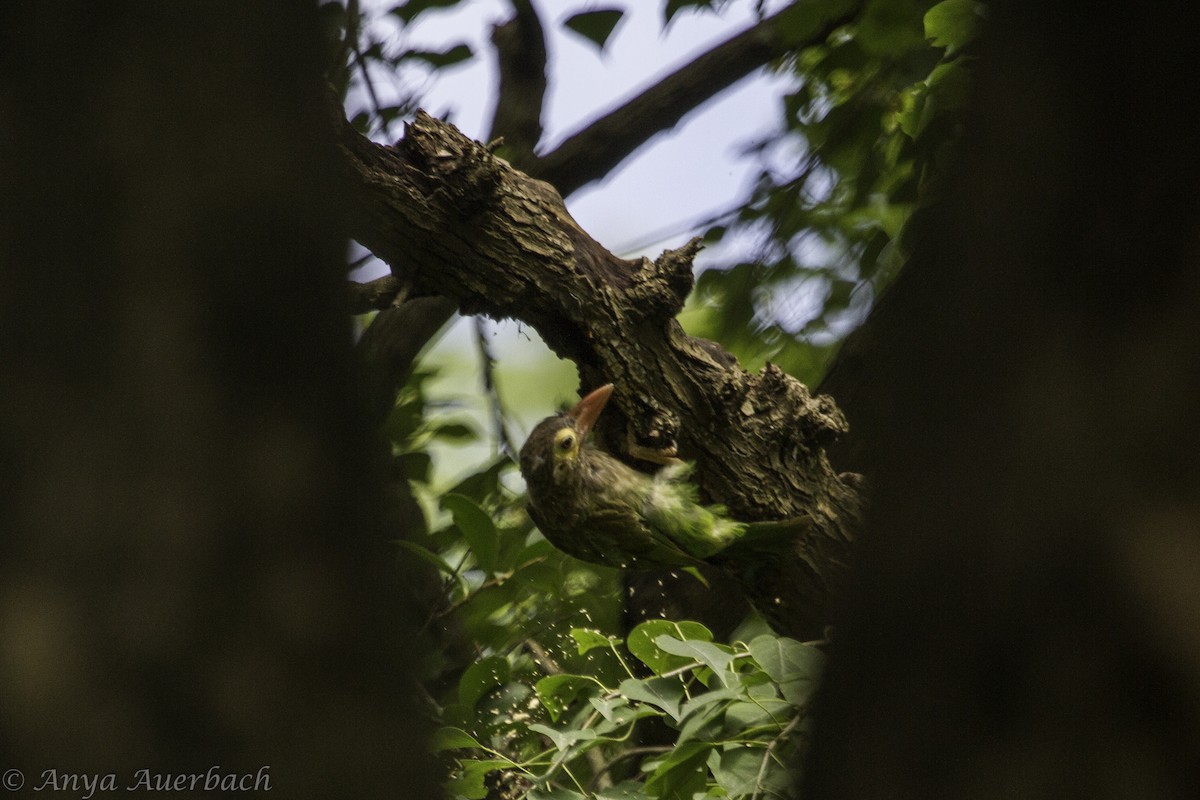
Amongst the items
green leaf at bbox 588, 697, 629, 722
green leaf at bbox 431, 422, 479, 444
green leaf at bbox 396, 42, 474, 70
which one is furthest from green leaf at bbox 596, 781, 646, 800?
green leaf at bbox 396, 42, 474, 70

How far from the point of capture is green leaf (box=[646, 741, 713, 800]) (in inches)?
76.1

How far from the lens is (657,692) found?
2023 mm

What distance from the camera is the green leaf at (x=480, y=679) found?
2.39 meters

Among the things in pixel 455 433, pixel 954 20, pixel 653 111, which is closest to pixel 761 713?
pixel 954 20

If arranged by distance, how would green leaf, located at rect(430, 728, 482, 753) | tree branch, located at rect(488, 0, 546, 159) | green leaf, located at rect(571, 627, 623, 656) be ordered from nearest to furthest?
green leaf, located at rect(430, 728, 482, 753)
green leaf, located at rect(571, 627, 623, 656)
tree branch, located at rect(488, 0, 546, 159)

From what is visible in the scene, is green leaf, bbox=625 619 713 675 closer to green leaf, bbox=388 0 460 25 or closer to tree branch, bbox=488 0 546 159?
green leaf, bbox=388 0 460 25

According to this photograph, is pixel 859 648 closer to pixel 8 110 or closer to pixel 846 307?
pixel 8 110

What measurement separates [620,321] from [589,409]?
10.4 inches

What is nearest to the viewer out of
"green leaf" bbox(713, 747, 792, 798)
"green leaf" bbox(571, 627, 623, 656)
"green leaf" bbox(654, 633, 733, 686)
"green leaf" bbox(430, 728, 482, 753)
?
"green leaf" bbox(713, 747, 792, 798)

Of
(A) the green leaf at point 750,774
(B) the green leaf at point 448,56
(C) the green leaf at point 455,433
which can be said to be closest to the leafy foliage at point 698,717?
(A) the green leaf at point 750,774

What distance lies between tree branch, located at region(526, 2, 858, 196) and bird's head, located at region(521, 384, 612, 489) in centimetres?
120

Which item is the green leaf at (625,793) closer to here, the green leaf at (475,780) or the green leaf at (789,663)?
the green leaf at (475,780)
